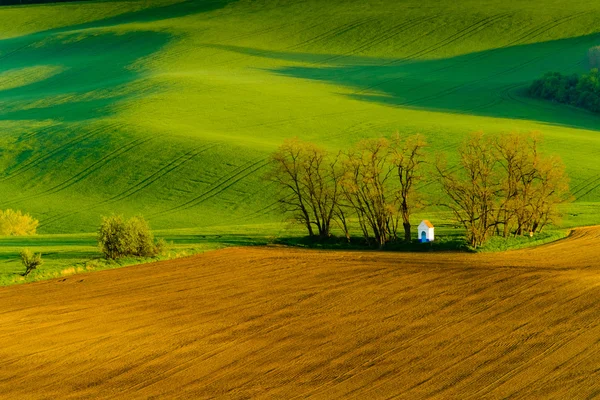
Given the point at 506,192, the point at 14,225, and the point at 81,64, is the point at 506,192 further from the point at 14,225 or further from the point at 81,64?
the point at 81,64

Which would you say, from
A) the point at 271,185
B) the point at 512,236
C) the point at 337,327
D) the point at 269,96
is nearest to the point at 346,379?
the point at 337,327

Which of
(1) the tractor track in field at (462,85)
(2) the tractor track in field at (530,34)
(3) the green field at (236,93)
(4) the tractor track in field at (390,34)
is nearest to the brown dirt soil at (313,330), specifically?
(3) the green field at (236,93)

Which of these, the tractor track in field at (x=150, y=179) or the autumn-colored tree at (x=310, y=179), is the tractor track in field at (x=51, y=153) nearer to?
the tractor track in field at (x=150, y=179)

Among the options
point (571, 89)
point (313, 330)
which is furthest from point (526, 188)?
Answer: point (571, 89)

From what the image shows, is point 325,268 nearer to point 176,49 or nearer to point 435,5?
point 176,49

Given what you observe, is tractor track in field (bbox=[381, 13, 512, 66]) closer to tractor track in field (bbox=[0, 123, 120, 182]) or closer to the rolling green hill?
the rolling green hill
